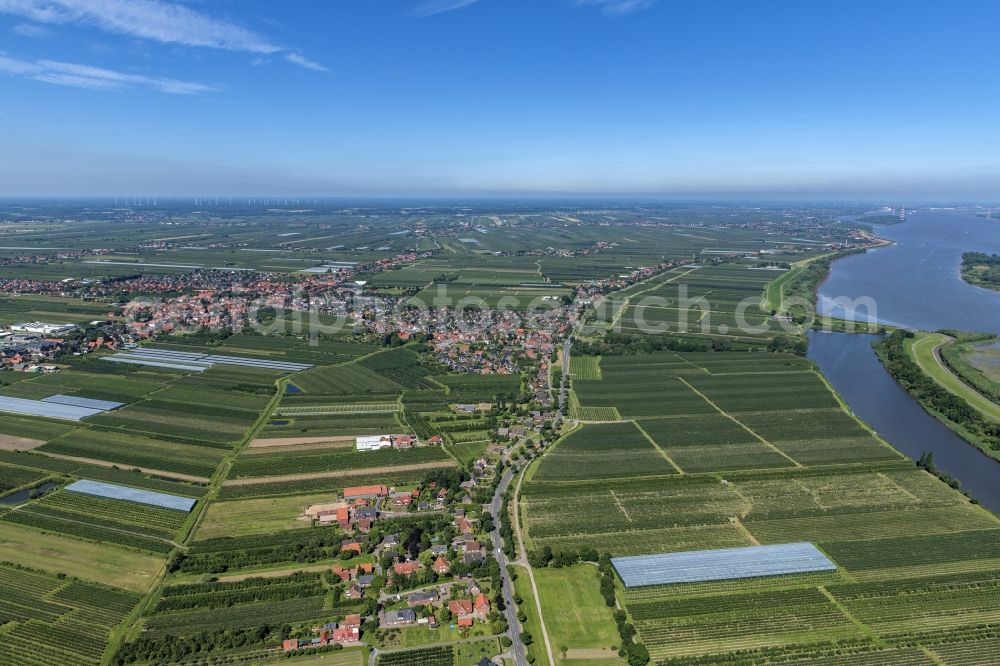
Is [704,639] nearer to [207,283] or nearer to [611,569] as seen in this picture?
[611,569]

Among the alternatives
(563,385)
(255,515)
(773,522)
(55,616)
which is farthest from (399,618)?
(563,385)

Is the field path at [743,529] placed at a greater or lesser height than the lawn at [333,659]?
greater

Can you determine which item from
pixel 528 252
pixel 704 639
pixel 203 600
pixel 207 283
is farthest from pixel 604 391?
pixel 528 252

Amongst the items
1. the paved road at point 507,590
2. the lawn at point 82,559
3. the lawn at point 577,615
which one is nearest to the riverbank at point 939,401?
the lawn at point 577,615

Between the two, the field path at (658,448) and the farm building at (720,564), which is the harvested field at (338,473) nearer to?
the farm building at (720,564)

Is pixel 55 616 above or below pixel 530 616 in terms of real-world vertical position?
above

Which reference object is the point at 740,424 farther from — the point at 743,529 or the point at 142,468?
the point at 142,468

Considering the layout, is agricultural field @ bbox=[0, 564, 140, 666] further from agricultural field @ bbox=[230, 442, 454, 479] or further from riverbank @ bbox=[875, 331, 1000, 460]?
riverbank @ bbox=[875, 331, 1000, 460]
